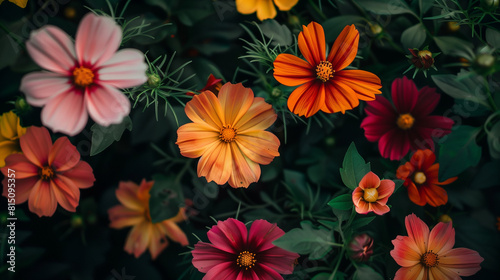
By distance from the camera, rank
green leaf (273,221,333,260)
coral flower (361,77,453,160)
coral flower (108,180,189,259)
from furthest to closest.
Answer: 1. coral flower (108,180,189,259)
2. coral flower (361,77,453,160)
3. green leaf (273,221,333,260)

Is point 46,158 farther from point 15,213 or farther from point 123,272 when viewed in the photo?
point 123,272

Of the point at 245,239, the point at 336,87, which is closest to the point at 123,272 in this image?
the point at 245,239

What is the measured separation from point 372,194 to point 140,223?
0.54 meters

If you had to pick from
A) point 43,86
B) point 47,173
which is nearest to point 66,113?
point 43,86

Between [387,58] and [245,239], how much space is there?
1.63 feet

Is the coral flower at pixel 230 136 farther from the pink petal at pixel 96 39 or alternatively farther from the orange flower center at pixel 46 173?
the orange flower center at pixel 46 173

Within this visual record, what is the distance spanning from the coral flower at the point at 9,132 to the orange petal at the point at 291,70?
47 centimetres

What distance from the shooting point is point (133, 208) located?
875 millimetres

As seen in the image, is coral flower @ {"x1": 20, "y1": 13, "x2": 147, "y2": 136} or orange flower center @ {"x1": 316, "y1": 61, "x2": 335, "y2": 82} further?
orange flower center @ {"x1": 316, "y1": 61, "x2": 335, "y2": 82}

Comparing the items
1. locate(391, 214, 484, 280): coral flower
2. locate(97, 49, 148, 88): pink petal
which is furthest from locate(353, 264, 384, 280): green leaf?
locate(97, 49, 148, 88): pink petal

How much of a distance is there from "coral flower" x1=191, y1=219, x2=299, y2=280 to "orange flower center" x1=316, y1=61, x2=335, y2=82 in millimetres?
280

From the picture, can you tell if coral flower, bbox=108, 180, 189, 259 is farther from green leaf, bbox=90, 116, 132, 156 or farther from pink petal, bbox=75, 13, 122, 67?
pink petal, bbox=75, 13, 122, 67

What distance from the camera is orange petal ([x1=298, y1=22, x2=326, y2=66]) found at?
639 millimetres

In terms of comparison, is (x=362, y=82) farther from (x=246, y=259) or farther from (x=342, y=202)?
(x=246, y=259)
